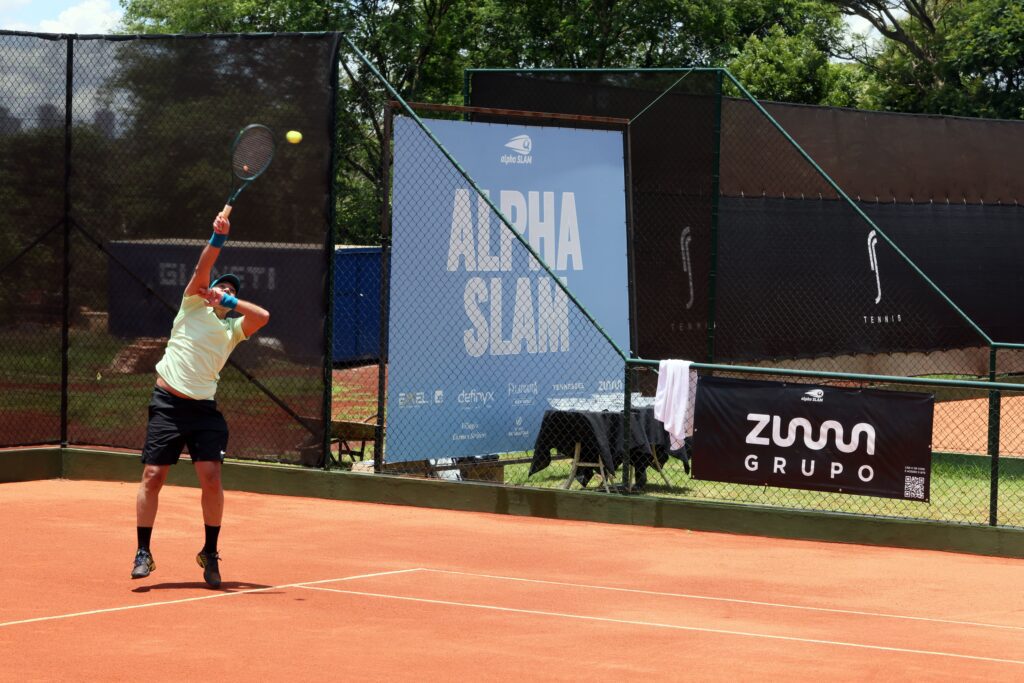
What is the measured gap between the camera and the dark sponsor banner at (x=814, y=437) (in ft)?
38.3

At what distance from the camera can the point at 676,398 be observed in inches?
490

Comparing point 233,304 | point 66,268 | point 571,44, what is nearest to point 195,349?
point 233,304

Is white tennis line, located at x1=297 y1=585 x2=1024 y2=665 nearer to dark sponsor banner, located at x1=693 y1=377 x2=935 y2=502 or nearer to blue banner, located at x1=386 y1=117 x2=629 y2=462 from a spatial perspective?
dark sponsor banner, located at x1=693 y1=377 x2=935 y2=502

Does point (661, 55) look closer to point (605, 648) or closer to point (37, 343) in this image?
point (37, 343)

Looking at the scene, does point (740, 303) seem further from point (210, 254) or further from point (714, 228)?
point (210, 254)

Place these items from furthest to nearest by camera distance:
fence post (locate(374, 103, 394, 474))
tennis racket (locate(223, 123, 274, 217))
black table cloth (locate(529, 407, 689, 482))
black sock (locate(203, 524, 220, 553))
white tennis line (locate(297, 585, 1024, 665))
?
black table cloth (locate(529, 407, 689, 482)), fence post (locate(374, 103, 394, 474)), tennis racket (locate(223, 123, 274, 217)), black sock (locate(203, 524, 220, 553)), white tennis line (locate(297, 585, 1024, 665))

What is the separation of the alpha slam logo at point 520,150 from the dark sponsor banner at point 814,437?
3.59 metres

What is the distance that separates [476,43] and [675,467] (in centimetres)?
2256

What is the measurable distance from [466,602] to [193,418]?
1.99 metres

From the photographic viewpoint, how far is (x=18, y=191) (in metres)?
13.8

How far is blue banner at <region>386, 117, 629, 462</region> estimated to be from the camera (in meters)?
13.2

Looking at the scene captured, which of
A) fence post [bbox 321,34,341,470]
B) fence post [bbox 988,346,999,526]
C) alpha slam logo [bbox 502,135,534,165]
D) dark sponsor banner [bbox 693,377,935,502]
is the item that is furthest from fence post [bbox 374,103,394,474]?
fence post [bbox 988,346,999,526]

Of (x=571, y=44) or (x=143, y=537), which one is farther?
(x=571, y=44)

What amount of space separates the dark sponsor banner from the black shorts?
441 centimetres
